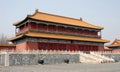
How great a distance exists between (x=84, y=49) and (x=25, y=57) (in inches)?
664

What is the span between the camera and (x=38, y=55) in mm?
30219

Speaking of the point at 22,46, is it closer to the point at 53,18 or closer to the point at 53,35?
the point at 53,35

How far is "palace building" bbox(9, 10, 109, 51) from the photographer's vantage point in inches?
1388

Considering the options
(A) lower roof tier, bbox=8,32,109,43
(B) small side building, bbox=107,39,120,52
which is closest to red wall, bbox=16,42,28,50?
(A) lower roof tier, bbox=8,32,109,43

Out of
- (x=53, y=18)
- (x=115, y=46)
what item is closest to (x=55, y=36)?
(x=53, y=18)

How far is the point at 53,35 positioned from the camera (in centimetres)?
3825

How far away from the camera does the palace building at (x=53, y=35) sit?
116 ft

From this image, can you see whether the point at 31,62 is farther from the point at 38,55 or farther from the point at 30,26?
the point at 30,26

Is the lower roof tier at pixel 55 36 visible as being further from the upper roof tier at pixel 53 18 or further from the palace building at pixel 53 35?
the upper roof tier at pixel 53 18

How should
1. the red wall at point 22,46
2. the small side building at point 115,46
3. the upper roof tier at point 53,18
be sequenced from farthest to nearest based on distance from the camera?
the small side building at point 115,46, the upper roof tier at point 53,18, the red wall at point 22,46

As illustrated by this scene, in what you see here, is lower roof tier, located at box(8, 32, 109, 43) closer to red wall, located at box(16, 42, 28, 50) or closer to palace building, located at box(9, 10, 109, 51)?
palace building, located at box(9, 10, 109, 51)

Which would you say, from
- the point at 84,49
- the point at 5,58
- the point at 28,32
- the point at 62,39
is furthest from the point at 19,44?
the point at 84,49

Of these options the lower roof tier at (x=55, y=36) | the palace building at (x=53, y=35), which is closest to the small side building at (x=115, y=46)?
the palace building at (x=53, y=35)

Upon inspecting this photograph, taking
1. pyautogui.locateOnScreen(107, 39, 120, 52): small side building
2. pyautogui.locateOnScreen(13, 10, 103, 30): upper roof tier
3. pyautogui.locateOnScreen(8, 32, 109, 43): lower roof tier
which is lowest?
pyautogui.locateOnScreen(107, 39, 120, 52): small side building
